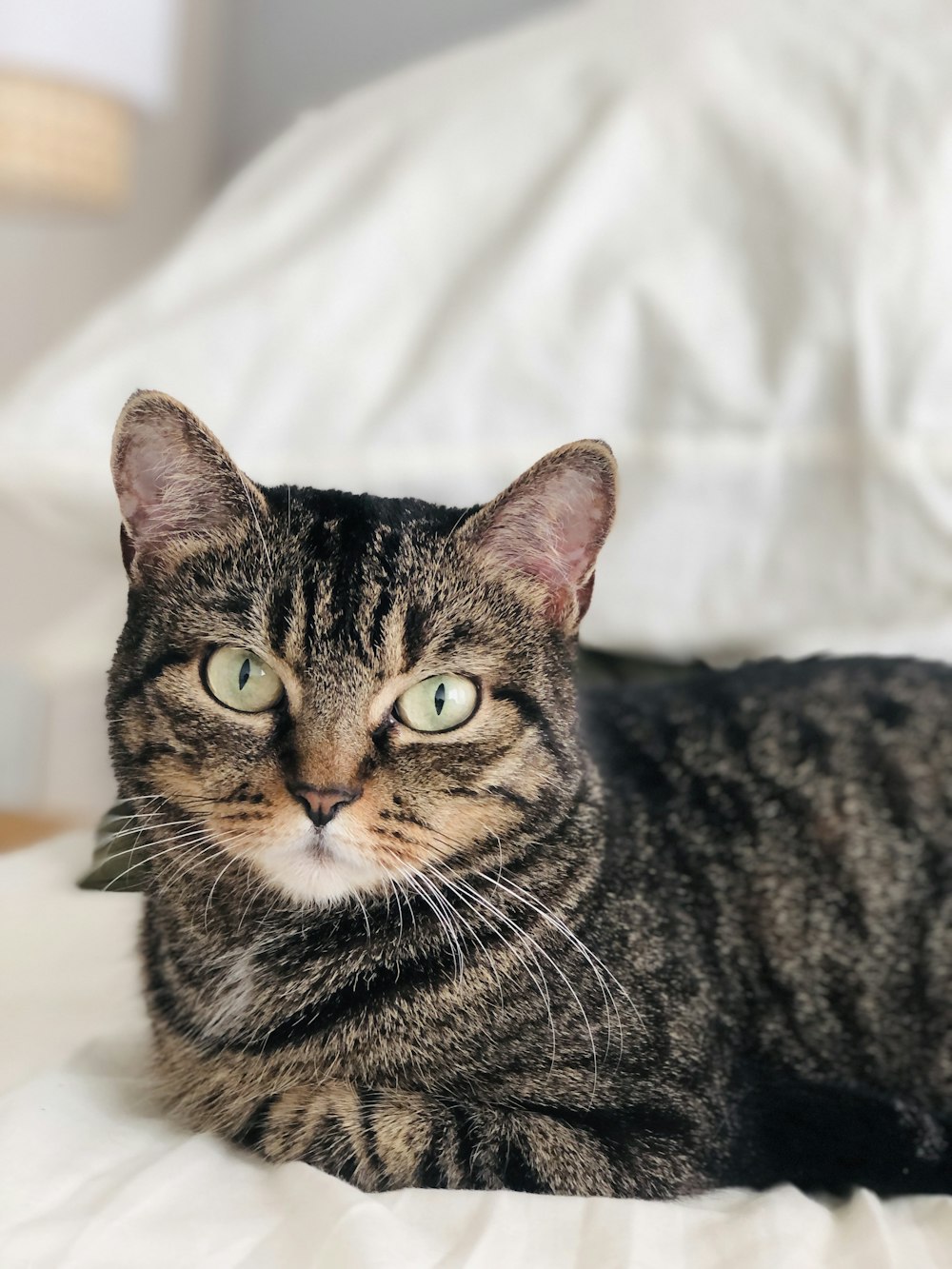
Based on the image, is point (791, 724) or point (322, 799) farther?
point (791, 724)

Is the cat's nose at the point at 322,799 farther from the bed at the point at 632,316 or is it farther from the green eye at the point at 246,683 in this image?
the bed at the point at 632,316

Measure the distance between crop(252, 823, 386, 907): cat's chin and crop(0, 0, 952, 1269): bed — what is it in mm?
274

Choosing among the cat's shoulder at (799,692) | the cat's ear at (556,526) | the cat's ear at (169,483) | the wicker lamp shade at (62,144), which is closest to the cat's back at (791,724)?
the cat's shoulder at (799,692)

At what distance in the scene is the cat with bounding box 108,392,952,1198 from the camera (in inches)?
20.1

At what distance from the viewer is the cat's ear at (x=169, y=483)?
493 mm

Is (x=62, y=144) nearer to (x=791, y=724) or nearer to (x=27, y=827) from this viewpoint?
(x=27, y=827)

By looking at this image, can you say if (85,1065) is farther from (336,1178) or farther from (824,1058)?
(824,1058)

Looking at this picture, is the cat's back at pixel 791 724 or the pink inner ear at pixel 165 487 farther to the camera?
the cat's back at pixel 791 724

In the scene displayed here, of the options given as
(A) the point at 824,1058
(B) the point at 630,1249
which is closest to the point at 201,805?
(B) the point at 630,1249

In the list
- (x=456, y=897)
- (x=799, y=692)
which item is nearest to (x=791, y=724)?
(x=799, y=692)

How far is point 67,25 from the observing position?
106cm

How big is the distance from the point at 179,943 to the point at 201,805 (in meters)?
0.12

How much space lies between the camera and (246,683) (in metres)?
0.51

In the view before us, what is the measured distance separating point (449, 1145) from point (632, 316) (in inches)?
24.9
